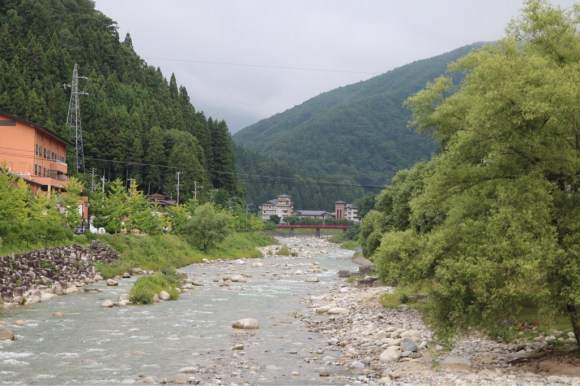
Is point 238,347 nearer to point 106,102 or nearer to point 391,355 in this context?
point 391,355

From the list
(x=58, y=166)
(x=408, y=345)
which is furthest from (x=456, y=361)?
(x=58, y=166)

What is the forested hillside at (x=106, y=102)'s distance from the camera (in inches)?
3649

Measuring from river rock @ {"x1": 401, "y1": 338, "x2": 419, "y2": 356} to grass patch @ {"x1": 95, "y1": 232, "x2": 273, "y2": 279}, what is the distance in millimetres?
29861

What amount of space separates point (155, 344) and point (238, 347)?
3.28 meters

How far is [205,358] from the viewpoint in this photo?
1599 cm

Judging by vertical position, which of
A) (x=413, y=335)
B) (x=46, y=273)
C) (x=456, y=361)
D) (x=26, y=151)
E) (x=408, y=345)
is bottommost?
(x=413, y=335)

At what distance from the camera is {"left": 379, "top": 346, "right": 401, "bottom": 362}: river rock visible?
1530 cm

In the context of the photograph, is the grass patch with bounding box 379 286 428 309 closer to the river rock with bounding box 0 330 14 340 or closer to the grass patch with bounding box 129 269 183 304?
the grass patch with bounding box 129 269 183 304

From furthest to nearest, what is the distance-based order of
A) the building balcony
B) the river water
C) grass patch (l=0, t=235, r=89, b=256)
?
1. the building balcony
2. grass patch (l=0, t=235, r=89, b=256)
3. the river water

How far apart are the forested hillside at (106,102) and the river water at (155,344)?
205ft

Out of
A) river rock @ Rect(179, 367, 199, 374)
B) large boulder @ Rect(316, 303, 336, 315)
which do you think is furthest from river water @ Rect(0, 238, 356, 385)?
large boulder @ Rect(316, 303, 336, 315)

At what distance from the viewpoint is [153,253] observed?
52.5 m

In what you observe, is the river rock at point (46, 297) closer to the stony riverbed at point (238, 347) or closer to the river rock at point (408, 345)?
the stony riverbed at point (238, 347)

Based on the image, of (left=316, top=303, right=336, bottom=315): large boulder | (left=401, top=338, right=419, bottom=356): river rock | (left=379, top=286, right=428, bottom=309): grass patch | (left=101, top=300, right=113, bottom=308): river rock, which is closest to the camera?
(left=401, top=338, right=419, bottom=356): river rock
